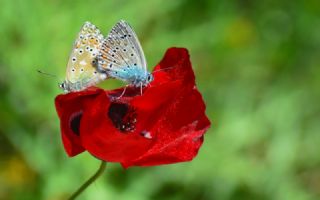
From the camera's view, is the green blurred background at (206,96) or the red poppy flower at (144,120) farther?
the green blurred background at (206,96)

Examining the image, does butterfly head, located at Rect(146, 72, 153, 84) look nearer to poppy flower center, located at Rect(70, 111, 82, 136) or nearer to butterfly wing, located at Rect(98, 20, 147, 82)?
butterfly wing, located at Rect(98, 20, 147, 82)

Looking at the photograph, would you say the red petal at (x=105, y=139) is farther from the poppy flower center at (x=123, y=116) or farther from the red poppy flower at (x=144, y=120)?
the poppy flower center at (x=123, y=116)

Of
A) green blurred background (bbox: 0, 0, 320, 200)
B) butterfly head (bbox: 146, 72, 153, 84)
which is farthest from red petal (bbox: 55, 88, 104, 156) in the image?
green blurred background (bbox: 0, 0, 320, 200)

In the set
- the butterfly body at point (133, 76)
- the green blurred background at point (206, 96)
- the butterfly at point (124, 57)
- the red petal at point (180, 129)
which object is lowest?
the green blurred background at point (206, 96)

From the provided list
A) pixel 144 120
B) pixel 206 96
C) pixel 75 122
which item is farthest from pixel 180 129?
pixel 206 96

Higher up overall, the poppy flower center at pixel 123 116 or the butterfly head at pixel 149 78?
the butterfly head at pixel 149 78

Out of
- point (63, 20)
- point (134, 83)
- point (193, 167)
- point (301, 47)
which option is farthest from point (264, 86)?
point (134, 83)

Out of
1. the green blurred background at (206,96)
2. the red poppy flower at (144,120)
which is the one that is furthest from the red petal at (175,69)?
the green blurred background at (206,96)
